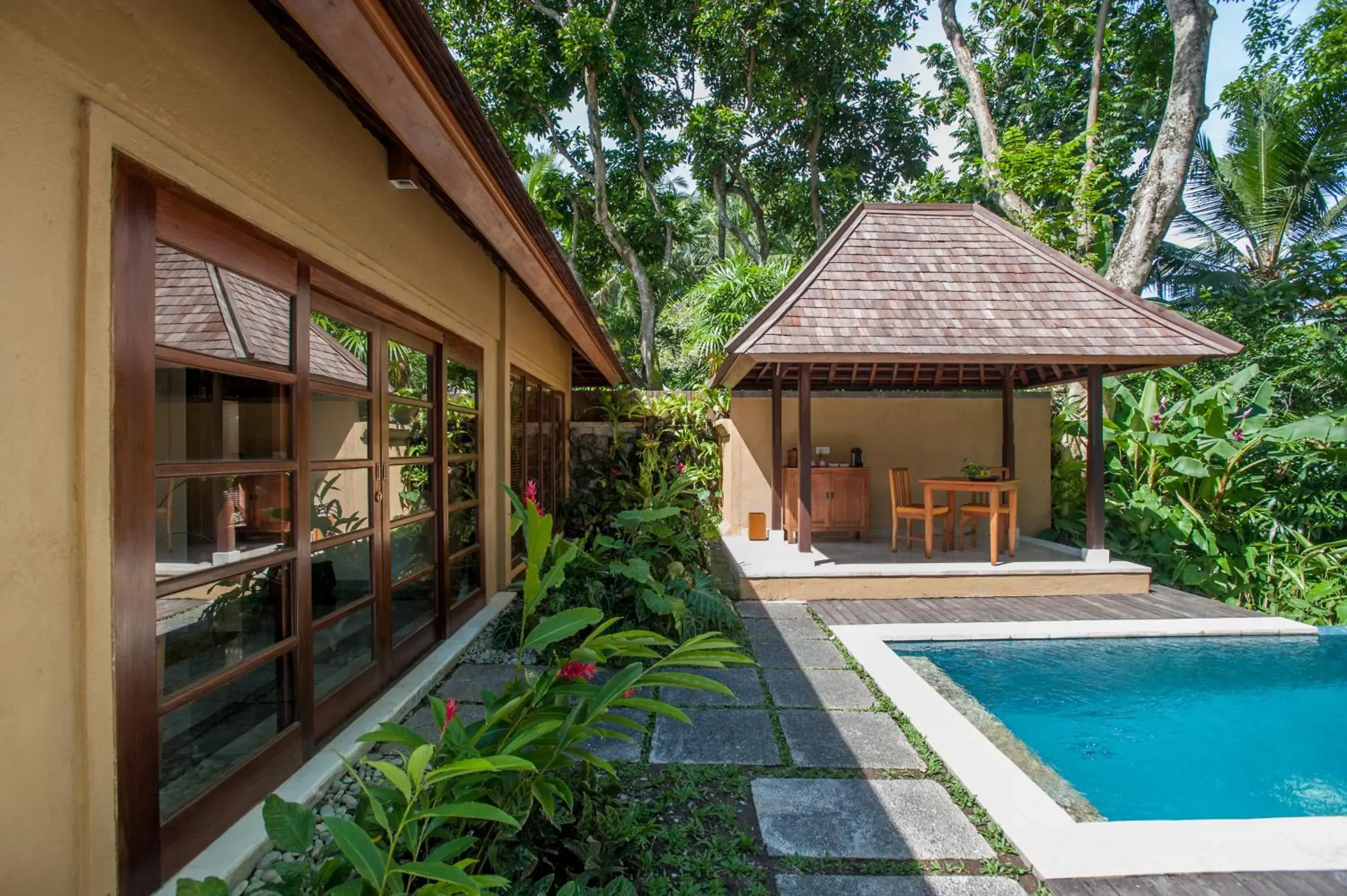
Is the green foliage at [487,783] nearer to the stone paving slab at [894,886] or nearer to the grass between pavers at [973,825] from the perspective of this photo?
the stone paving slab at [894,886]

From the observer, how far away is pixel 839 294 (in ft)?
22.9

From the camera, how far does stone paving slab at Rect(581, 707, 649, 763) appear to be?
3.10 m

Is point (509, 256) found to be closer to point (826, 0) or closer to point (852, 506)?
point (852, 506)

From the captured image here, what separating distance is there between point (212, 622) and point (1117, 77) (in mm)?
21450

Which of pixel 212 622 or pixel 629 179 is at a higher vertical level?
pixel 629 179

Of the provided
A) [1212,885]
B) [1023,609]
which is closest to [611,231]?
[1023,609]

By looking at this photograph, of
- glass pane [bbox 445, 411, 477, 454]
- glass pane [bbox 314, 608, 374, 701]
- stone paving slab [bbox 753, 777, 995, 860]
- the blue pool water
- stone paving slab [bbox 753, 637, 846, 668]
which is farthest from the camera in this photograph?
glass pane [bbox 445, 411, 477, 454]

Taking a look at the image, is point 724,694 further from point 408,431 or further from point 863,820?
point 408,431

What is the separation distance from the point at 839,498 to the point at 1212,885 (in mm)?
6787

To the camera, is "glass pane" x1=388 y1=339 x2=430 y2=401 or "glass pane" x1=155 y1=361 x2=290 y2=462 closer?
"glass pane" x1=155 y1=361 x2=290 y2=462

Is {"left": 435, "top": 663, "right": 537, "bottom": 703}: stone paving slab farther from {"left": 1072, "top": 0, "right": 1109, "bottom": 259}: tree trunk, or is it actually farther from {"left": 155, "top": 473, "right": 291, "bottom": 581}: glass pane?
{"left": 1072, "top": 0, "right": 1109, "bottom": 259}: tree trunk

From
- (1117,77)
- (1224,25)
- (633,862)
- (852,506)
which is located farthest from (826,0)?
(633,862)

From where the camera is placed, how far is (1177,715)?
408cm

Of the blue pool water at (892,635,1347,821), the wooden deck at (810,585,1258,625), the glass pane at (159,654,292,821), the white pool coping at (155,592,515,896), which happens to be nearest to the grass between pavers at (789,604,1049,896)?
the blue pool water at (892,635,1347,821)
